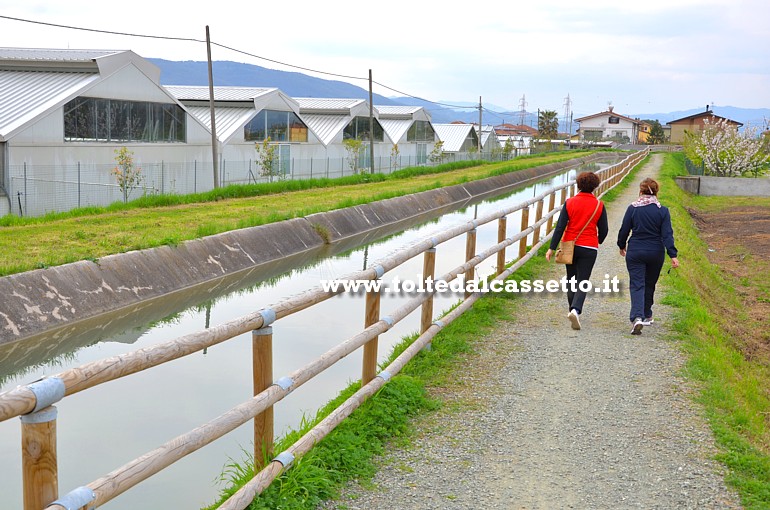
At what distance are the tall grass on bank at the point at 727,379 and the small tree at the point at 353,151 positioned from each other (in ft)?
99.9

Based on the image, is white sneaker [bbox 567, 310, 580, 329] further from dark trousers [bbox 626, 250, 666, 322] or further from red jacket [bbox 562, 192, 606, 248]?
red jacket [bbox 562, 192, 606, 248]

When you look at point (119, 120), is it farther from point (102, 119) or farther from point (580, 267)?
point (580, 267)

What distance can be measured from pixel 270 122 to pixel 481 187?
10.3m

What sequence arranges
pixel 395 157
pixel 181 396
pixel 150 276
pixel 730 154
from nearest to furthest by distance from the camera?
pixel 181 396 < pixel 150 276 < pixel 730 154 < pixel 395 157

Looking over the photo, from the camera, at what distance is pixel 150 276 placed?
13430mm

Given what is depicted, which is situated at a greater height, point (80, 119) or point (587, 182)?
point (80, 119)

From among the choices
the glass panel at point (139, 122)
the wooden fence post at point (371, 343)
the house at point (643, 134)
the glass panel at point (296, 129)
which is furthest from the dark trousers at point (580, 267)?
the house at point (643, 134)

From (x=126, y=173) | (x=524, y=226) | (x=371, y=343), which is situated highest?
(x=126, y=173)

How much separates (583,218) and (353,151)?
3608 cm

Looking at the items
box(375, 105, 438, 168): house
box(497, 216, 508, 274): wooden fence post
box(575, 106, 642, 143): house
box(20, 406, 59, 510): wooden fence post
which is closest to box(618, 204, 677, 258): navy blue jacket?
box(497, 216, 508, 274): wooden fence post

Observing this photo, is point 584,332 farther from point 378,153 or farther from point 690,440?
point 378,153

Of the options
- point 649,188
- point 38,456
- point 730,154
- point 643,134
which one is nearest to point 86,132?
point 649,188

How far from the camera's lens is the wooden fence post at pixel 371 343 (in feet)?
20.1

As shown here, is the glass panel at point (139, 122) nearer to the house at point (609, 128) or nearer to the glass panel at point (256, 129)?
the glass panel at point (256, 129)
